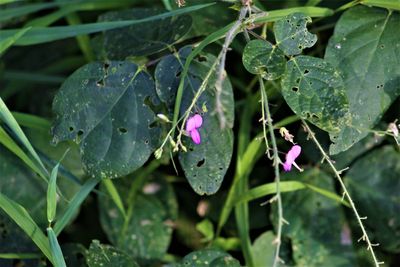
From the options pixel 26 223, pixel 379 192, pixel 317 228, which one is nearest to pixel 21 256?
pixel 26 223

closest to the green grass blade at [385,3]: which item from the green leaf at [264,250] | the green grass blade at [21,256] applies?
the green leaf at [264,250]

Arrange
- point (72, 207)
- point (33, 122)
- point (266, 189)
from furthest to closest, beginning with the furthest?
point (33, 122) < point (266, 189) < point (72, 207)

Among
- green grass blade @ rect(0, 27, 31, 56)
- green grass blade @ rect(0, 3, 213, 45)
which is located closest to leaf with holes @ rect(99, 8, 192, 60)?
green grass blade @ rect(0, 3, 213, 45)

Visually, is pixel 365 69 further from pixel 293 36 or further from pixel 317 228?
pixel 317 228

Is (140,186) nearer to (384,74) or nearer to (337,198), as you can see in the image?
(337,198)

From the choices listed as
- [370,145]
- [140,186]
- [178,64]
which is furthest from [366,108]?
[140,186]

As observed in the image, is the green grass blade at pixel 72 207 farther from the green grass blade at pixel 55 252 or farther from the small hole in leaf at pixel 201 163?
the small hole in leaf at pixel 201 163
